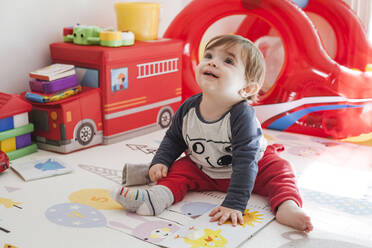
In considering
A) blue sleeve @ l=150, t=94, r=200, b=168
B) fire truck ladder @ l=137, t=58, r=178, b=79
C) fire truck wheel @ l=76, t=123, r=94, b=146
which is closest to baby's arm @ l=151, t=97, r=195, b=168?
blue sleeve @ l=150, t=94, r=200, b=168

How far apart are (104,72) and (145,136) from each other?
0.30m

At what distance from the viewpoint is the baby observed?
1.01 meters

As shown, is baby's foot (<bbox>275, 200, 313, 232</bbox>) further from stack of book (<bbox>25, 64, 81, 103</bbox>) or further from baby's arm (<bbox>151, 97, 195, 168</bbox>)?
stack of book (<bbox>25, 64, 81, 103</bbox>)

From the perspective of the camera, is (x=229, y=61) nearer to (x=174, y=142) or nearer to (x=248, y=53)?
(x=248, y=53)

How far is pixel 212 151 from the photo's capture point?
43.7 inches

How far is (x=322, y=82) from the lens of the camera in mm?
1658

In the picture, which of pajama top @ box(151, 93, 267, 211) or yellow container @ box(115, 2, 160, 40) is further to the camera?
yellow container @ box(115, 2, 160, 40)

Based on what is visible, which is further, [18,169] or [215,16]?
[215,16]

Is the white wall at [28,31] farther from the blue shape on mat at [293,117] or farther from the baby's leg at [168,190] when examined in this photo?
the blue shape on mat at [293,117]

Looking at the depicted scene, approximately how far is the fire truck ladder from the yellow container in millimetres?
133

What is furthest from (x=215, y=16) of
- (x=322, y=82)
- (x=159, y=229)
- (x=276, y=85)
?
(x=159, y=229)

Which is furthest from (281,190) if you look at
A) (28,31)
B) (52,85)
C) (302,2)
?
(302,2)

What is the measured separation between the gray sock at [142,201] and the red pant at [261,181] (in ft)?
0.20

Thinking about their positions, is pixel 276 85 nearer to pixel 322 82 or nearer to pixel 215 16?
pixel 322 82
